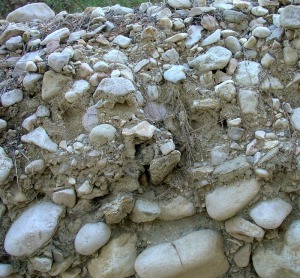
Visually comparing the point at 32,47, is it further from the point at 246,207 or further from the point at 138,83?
the point at 246,207

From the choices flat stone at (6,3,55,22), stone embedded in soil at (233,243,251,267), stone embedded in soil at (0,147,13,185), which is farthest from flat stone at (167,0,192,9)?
stone embedded in soil at (233,243,251,267)

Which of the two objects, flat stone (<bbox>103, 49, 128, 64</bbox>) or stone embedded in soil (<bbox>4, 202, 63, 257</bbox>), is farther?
flat stone (<bbox>103, 49, 128, 64</bbox>)

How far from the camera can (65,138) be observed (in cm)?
203

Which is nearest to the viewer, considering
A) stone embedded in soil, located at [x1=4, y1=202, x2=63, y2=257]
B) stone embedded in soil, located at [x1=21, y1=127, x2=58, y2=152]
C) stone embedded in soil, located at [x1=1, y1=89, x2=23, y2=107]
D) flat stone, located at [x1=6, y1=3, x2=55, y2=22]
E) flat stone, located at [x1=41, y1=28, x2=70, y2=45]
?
stone embedded in soil, located at [x1=4, y1=202, x2=63, y2=257]

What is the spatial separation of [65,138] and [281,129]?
89 cm

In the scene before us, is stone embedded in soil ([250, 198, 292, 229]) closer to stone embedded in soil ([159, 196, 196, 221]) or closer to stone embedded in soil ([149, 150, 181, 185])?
stone embedded in soil ([159, 196, 196, 221])

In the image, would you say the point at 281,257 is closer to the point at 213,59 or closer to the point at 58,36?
the point at 213,59

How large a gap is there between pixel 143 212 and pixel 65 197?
0.32 metres

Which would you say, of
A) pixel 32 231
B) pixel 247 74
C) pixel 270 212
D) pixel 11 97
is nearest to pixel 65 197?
pixel 32 231

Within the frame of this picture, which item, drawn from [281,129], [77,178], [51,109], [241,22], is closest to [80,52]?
[51,109]

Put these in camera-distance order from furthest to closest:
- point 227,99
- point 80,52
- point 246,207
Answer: point 80,52 < point 227,99 < point 246,207

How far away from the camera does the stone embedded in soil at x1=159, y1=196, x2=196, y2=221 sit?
6.30ft

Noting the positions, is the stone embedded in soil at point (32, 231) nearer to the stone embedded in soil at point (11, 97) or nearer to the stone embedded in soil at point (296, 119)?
the stone embedded in soil at point (11, 97)

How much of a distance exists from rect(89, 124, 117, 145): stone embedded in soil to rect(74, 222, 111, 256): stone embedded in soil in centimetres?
33
